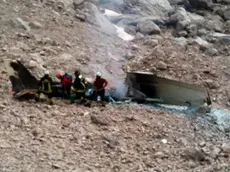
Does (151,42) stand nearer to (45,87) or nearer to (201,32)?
(201,32)

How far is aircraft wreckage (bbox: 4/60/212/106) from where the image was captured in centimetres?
843

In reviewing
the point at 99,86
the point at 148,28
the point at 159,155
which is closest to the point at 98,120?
the point at 99,86

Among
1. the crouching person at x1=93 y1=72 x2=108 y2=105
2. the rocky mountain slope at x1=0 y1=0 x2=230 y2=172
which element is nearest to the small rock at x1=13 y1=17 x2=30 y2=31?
the rocky mountain slope at x1=0 y1=0 x2=230 y2=172

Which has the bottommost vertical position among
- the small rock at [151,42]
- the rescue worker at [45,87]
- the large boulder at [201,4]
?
the rescue worker at [45,87]

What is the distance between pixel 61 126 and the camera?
7090 mm

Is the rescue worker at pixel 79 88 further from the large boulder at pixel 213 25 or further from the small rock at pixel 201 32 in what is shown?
the large boulder at pixel 213 25

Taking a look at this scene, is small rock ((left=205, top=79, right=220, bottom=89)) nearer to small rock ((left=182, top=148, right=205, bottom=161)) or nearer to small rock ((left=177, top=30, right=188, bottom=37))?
small rock ((left=177, top=30, right=188, bottom=37))

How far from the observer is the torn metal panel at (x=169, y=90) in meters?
8.96

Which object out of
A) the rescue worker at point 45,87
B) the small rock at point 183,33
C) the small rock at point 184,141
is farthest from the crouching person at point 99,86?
the small rock at point 183,33

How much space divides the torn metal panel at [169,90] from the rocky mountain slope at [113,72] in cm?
73

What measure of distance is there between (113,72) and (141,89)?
2.24 m

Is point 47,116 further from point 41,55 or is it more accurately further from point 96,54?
point 96,54

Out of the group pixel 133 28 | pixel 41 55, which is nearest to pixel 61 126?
pixel 41 55

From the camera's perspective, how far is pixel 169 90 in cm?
916
